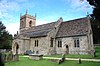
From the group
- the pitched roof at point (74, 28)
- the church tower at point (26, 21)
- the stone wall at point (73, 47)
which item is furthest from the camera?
the church tower at point (26, 21)

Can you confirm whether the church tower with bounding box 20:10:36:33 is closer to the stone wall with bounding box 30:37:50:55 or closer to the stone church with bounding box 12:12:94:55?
the stone church with bounding box 12:12:94:55

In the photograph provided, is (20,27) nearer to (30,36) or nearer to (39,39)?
(30,36)

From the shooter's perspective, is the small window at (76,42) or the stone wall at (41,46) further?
the stone wall at (41,46)

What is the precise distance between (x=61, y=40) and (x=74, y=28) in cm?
437

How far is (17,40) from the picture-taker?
34938mm

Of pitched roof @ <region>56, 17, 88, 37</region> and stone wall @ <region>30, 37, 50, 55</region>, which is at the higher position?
pitched roof @ <region>56, 17, 88, 37</region>

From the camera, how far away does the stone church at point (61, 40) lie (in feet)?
92.6

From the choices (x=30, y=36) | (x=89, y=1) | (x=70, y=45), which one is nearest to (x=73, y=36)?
(x=70, y=45)

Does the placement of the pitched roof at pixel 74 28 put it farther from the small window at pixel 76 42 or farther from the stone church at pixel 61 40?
the small window at pixel 76 42

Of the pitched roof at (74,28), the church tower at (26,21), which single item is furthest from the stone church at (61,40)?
the church tower at (26,21)

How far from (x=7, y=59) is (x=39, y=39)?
17.1 m

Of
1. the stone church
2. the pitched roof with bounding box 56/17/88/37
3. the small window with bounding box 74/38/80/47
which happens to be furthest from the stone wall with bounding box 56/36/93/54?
the pitched roof with bounding box 56/17/88/37

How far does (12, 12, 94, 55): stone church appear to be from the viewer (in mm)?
28219

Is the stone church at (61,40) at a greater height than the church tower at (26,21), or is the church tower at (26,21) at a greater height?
the church tower at (26,21)
